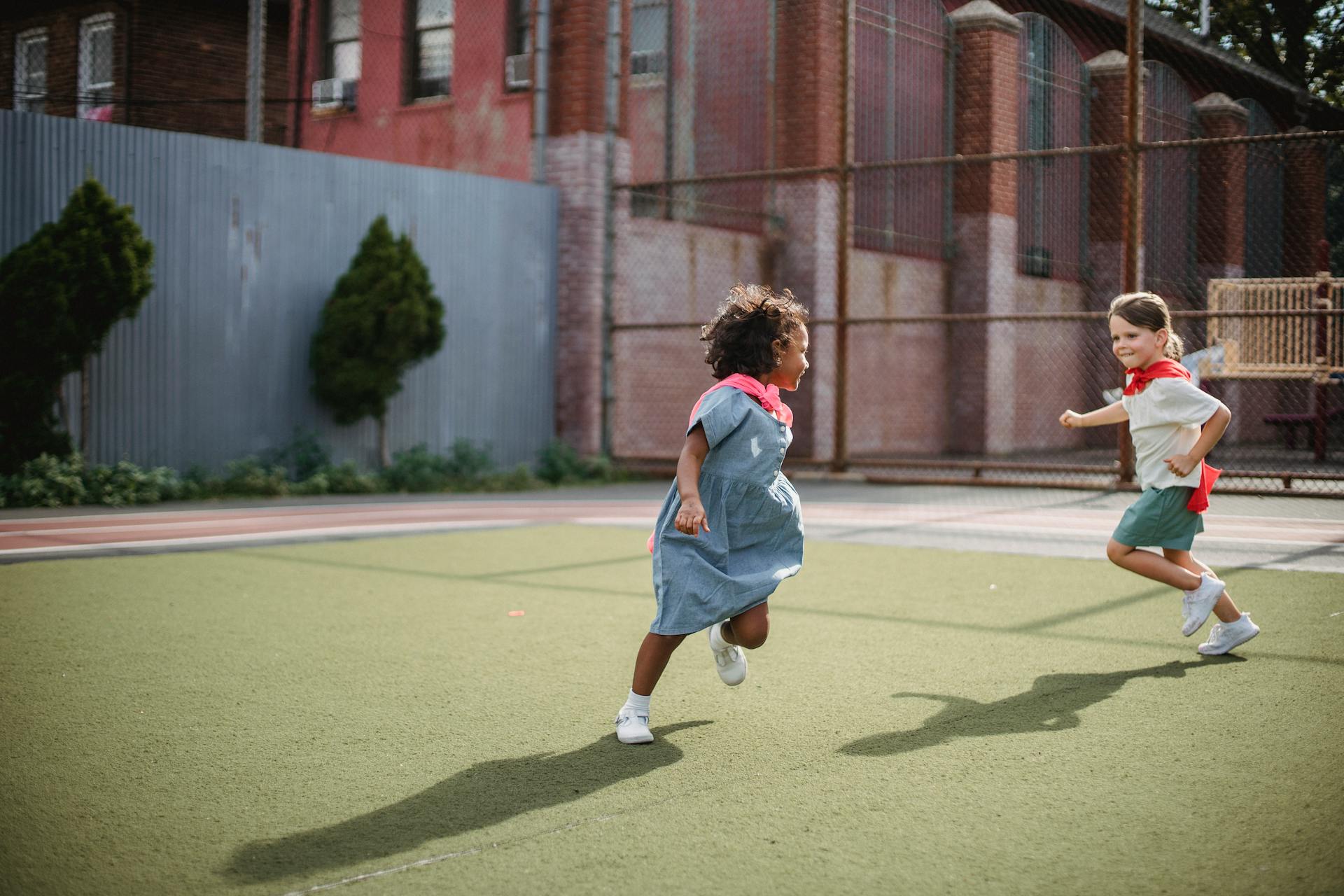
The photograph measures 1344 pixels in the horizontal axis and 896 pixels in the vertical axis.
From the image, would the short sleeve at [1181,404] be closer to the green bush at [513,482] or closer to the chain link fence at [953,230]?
the chain link fence at [953,230]

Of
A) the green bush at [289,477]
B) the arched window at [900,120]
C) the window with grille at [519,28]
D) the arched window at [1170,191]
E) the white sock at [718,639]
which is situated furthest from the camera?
the arched window at [1170,191]

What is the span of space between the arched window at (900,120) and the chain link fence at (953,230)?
0.04 m

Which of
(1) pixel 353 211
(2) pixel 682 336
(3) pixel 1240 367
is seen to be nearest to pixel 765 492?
(1) pixel 353 211

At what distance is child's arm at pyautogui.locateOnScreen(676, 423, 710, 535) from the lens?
11.7 ft

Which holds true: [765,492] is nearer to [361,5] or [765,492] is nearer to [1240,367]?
[1240,367]

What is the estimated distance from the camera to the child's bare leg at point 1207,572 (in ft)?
15.9

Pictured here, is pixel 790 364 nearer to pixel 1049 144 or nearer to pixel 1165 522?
pixel 1165 522

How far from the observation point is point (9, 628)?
5.32 metres

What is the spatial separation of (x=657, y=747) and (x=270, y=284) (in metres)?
9.69

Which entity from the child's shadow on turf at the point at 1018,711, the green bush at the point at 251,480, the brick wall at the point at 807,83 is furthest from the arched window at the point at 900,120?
the child's shadow on turf at the point at 1018,711

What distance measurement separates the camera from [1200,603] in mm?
4777

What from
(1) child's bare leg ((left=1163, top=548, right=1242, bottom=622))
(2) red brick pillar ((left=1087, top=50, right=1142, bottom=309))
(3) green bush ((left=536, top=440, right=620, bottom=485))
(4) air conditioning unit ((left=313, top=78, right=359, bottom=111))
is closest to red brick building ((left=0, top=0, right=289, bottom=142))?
(4) air conditioning unit ((left=313, top=78, right=359, bottom=111))

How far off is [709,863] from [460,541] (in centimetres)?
610

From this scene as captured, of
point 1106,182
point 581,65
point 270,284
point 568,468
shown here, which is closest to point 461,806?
point 270,284
